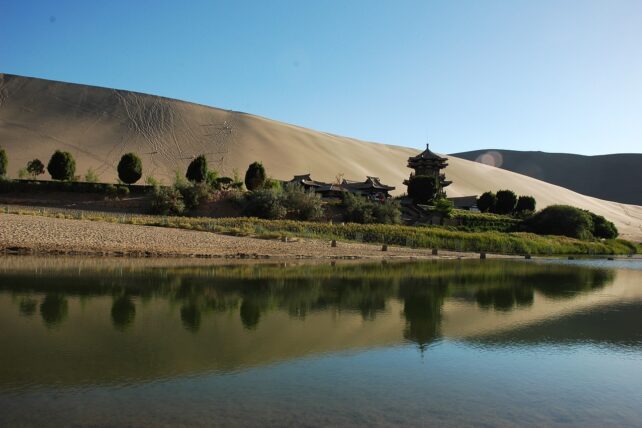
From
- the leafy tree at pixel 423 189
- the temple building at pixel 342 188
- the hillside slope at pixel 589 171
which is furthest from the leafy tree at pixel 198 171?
the hillside slope at pixel 589 171

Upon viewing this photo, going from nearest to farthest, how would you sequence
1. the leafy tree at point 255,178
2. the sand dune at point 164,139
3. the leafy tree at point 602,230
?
1. the leafy tree at point 255,178
2. the leafy tree at point 602,230
3. the sand dune at point 164,139

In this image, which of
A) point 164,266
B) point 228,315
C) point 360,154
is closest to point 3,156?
point 164,266

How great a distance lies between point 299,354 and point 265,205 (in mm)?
31973

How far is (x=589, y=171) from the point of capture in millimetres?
174500

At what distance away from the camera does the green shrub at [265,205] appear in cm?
4078

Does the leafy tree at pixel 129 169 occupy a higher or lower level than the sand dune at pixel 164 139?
lower

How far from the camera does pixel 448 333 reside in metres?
11.8

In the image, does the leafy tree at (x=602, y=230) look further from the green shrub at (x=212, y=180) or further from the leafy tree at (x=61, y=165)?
the leafy tree at (x=61, y=165)

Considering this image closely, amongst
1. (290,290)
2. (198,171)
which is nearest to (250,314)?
(290,290)

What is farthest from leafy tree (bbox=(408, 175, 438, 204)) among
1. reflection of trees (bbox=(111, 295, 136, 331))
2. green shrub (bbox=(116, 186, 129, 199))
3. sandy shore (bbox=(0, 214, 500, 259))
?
reflection of trees (bbox=(111, 295, 136, 331))

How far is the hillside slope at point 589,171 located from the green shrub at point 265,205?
135328mm

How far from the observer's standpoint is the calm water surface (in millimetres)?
6547

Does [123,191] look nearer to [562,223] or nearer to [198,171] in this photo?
[198,171]

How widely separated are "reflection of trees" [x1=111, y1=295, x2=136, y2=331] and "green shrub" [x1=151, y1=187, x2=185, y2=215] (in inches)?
1041
